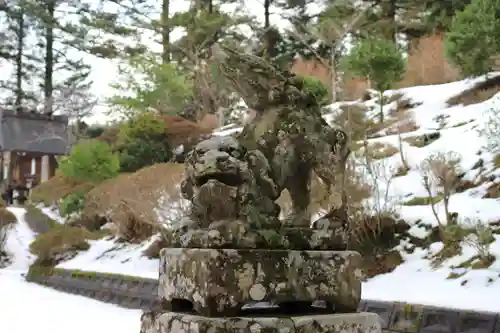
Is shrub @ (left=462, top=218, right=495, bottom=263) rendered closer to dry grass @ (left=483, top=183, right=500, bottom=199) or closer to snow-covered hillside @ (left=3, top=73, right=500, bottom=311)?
snow-covered hillside @ (left=3, top=73, right=500, bottom=311)

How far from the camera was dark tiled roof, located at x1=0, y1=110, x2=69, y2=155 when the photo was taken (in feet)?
96.7

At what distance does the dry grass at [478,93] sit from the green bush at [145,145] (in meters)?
8.03

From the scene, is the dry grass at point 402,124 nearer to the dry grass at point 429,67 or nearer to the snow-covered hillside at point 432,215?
the snow-covered hillside at point 432,215

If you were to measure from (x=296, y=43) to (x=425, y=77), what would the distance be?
248 inches

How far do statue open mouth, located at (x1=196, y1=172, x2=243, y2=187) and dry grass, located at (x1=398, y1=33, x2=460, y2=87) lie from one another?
17.3m

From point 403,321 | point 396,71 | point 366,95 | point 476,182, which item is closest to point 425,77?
point 366,95

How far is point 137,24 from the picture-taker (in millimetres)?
25547

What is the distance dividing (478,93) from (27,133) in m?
22.0

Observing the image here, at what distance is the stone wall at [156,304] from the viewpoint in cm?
530

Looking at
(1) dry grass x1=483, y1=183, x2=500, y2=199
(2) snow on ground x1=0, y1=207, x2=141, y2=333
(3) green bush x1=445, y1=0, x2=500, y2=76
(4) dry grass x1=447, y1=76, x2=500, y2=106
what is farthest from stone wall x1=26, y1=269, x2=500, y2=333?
(3) green bush x1=445, y1=0, x2=500, y2=76

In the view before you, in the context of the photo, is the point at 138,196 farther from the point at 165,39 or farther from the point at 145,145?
the point at 165,39

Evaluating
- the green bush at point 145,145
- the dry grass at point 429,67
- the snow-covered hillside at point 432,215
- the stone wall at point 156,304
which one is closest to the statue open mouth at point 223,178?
the stone wall at point 156,304

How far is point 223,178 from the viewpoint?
2.79 meters

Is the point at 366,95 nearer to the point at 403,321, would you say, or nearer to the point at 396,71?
the point at 396,71
